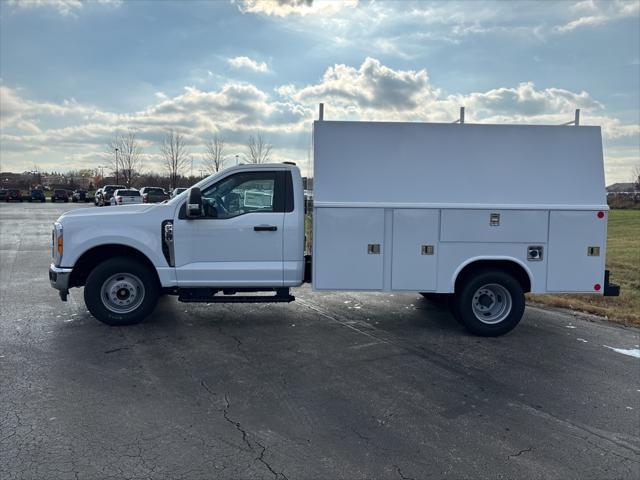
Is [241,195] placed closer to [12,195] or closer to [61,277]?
[61,277]

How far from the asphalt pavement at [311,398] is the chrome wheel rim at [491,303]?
322 mm

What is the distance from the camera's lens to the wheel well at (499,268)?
6.75 metres

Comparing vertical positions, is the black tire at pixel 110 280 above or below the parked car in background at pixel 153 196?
below

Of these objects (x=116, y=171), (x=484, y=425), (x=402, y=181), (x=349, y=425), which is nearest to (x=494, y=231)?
(x=402, y=181)

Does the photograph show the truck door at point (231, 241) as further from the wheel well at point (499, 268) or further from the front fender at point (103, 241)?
the wheel well at point (499, 268)

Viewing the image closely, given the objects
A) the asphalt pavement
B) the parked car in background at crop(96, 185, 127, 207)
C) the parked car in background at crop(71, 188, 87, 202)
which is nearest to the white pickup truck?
the asphalt pavement

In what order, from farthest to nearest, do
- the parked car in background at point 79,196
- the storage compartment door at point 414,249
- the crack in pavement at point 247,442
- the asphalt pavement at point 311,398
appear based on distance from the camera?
the parked car in background at point 79,196 < the storage compartment door at point 414,249 < the asphalt pavement at point 311,398 < the crack in pavement at point 247,442

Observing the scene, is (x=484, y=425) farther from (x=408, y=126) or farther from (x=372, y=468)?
(x=408, y=126)

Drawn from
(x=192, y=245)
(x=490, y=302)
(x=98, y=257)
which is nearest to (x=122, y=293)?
(x=98, y=257)

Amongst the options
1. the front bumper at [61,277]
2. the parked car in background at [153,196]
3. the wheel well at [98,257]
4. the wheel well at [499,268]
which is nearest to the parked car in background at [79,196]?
the parked car in background at [153,196]

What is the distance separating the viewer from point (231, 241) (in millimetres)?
6695

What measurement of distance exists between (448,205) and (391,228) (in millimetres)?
792

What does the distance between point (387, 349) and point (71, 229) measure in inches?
174

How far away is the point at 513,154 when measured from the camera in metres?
6.71
